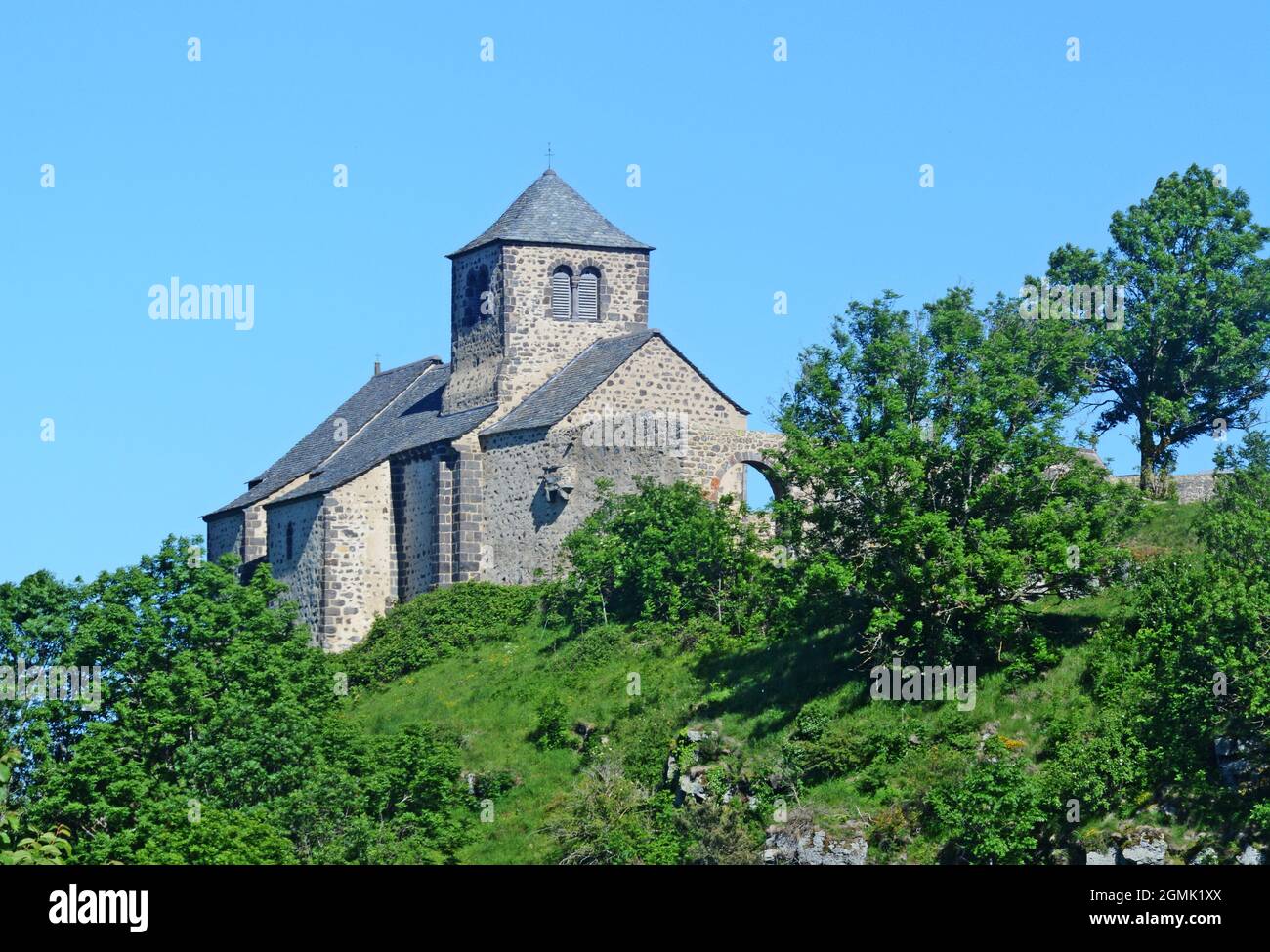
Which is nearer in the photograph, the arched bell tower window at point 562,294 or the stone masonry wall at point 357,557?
the stone masonry wall at point 357,557

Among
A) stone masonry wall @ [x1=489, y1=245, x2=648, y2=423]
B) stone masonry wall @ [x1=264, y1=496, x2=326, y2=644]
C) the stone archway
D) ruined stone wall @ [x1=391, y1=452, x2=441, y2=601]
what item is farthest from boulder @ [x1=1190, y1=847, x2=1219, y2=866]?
stone masonry wall @ [x1=264, y1=496, x2=326, y2=644]

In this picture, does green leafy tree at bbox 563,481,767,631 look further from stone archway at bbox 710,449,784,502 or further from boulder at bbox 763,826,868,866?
boulder at bbox 763,826,868,866

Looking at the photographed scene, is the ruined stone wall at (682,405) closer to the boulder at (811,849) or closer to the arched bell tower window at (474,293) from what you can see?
the arched bell tower window at (474,293)

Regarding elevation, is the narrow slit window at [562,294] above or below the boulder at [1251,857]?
above

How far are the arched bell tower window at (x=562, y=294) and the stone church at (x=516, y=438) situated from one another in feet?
0.13

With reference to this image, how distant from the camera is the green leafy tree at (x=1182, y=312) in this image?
5200 cm

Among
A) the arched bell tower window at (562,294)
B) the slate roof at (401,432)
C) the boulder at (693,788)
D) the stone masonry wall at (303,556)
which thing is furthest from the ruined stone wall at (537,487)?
the boulder at (693,788)

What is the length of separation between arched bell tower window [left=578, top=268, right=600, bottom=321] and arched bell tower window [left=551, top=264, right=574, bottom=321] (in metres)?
0.28

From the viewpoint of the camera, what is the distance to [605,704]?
153 feet

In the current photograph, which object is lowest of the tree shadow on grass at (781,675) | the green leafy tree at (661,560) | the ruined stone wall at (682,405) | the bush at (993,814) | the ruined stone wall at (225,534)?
the bush at (993,814)

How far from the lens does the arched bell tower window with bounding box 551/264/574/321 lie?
60.9m
